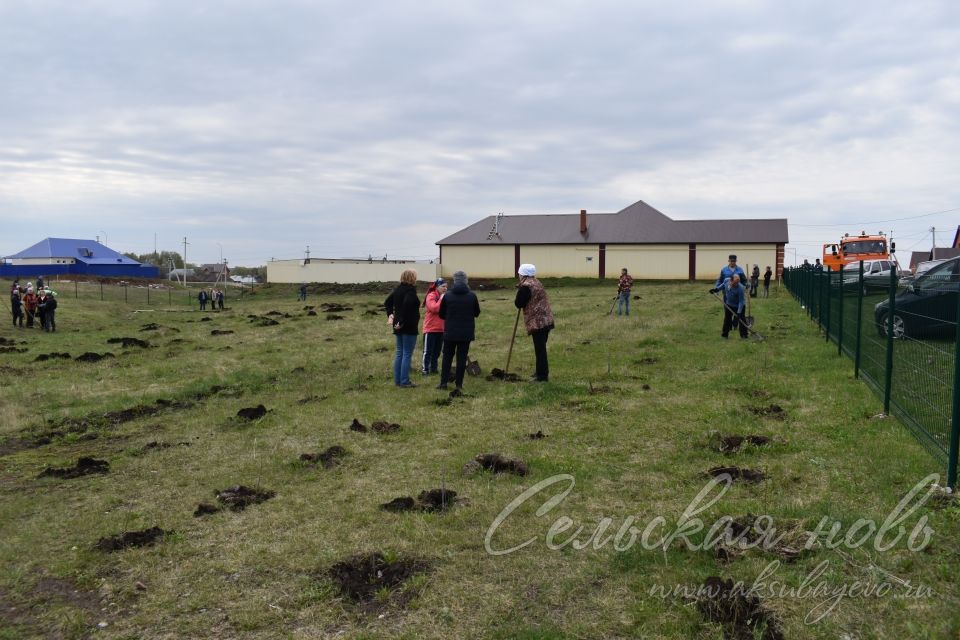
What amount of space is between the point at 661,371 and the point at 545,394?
9.61 ft

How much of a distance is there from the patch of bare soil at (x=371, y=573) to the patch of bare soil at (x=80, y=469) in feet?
14.5

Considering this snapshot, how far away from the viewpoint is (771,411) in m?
9.16

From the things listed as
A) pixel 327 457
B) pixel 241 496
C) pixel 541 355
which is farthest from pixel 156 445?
pixel 541 355

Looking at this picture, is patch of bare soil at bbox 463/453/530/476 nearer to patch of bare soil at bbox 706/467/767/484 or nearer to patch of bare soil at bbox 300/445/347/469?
patch of bare soil at bbox 300/445/347/469

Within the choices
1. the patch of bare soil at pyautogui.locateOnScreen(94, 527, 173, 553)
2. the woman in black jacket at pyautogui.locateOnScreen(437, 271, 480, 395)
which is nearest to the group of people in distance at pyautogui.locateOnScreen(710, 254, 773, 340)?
the woman in black jacket at pyautogui.locateOnScreen(437, 271, 480, 395)

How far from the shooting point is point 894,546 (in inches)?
193

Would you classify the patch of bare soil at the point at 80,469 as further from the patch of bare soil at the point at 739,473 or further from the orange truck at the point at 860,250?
the orange truck at the point at 860,250

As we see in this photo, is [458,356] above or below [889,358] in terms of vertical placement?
below

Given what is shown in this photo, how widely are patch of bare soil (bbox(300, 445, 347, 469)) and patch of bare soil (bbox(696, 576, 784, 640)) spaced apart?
442 centimetres

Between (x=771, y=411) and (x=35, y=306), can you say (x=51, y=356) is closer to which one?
(x=35, y=306)

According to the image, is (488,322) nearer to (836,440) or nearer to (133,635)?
(836,440)

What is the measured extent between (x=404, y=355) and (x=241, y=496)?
18.7ft

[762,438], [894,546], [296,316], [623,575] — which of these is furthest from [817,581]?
[296,316]

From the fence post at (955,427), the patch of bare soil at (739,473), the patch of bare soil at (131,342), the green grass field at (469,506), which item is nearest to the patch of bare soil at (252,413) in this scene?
the green grass field at (469,506)
